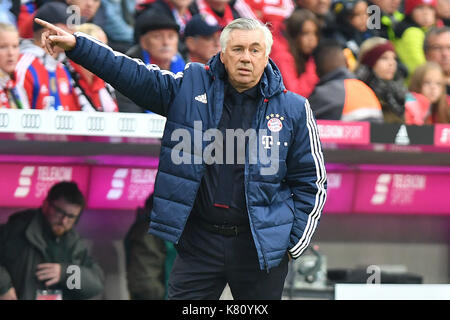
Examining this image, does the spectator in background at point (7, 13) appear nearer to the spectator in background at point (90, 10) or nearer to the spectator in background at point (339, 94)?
the spectator in background at point (90, 10)

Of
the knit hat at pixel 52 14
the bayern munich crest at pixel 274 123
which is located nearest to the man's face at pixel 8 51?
the knit hat at pixel 52 14

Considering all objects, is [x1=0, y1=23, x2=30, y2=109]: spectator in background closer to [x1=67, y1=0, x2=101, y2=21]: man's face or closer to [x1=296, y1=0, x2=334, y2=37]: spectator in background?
[x1=67, y1=0, x2=101, y2=21]: man's face

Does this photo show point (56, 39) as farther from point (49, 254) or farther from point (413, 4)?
point (413, 4)

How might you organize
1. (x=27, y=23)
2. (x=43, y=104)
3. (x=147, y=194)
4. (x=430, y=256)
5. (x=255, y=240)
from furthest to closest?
1. (x=430, y=256)
2. (x=147, y=194)
3. (x=27, y=23)
4. (x=43, y=104)
5. (x=255, y=240)

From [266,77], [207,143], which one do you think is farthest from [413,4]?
[207,143]

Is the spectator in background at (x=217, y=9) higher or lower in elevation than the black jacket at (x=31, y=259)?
higher

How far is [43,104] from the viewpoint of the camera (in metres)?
5.36

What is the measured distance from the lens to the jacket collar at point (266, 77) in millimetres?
3436

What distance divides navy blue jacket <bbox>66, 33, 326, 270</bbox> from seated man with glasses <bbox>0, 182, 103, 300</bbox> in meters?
2.69

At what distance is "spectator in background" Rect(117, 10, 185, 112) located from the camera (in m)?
5.79

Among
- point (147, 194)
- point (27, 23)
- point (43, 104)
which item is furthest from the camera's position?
point (147, 194)
